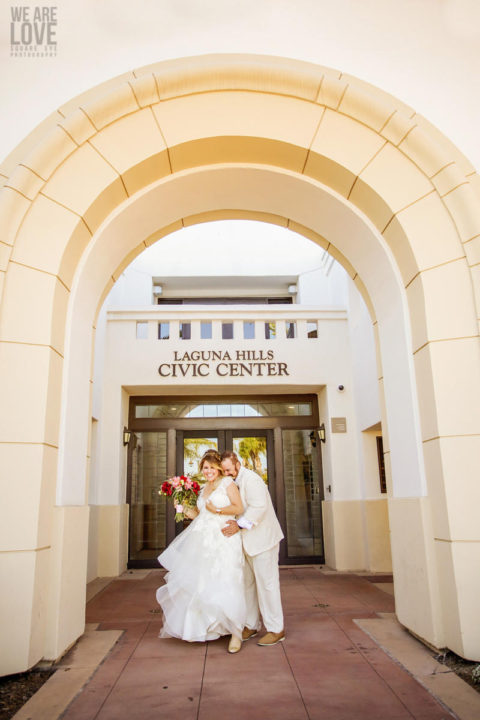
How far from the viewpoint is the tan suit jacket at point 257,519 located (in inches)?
177

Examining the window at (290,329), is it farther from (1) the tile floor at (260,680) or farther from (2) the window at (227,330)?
(1) the tile floor at (260,680)

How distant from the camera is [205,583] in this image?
430 cm

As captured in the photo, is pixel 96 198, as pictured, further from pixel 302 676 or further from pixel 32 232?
pixel 302 676

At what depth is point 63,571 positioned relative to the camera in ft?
13.0

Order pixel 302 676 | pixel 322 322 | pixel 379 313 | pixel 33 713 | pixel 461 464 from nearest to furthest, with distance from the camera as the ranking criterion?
pixel 33 713 < pixel 302 676 < pixel 461 464 < pixel 379 313 < pixel 322 322

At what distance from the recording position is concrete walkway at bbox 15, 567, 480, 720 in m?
3.02

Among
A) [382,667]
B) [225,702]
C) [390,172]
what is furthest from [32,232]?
[382,667]

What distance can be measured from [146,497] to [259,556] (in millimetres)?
5121

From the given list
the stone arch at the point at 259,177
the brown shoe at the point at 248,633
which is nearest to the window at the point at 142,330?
the stone arch at the point at 259,177

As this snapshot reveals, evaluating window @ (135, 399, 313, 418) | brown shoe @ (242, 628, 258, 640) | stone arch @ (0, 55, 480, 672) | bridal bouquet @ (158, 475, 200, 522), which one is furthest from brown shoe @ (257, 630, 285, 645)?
window @ (135, 399, 313, 418)

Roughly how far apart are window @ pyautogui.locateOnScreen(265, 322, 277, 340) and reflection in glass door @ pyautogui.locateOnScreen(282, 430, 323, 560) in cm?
184

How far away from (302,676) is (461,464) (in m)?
1.93

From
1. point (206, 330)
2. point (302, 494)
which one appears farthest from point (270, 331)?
point (302, 494)

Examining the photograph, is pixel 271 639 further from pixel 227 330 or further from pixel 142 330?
pixel 227 330
